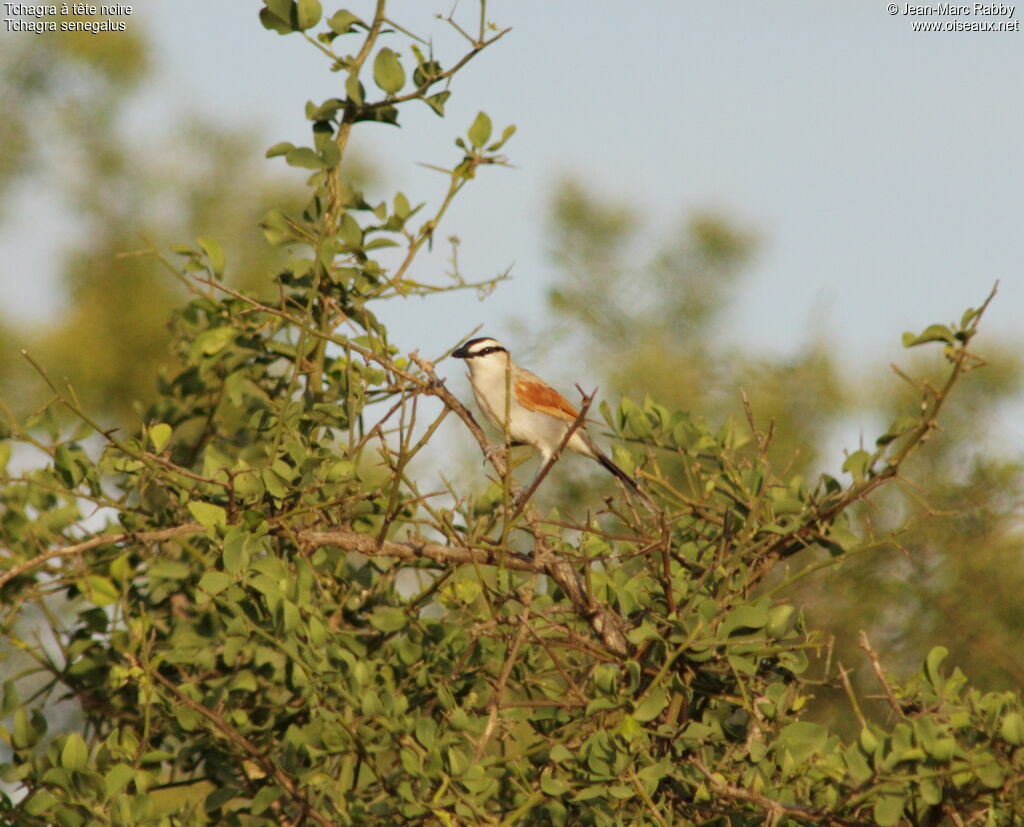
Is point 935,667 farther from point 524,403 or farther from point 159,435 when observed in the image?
point 524,403

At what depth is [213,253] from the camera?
3.69 m

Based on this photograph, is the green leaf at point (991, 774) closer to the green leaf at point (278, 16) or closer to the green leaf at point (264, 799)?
the green leaf at point (264, 799)

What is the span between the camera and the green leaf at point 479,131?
3.45 metres

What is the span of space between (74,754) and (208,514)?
61cm

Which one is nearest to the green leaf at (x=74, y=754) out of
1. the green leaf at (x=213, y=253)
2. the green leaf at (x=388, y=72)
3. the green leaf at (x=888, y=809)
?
the green leaf at (x=213, y=253)

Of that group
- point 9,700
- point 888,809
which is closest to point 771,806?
point 888,809

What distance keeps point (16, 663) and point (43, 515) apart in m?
3.51

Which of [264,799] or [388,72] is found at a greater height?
[388,72]

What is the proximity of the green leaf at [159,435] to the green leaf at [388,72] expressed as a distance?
1.09 m

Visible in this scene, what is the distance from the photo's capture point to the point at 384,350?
3295 millimetres

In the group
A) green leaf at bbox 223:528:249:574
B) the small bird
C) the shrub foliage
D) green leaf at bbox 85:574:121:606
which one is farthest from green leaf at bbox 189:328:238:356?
the small bird

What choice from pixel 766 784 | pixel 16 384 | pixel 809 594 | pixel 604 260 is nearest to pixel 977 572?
pixel 809 594

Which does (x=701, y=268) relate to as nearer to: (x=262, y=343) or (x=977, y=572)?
(x=977, y=572)

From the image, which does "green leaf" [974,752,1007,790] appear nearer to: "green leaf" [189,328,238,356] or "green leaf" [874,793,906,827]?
"green leaf" [874,793,906,827]
